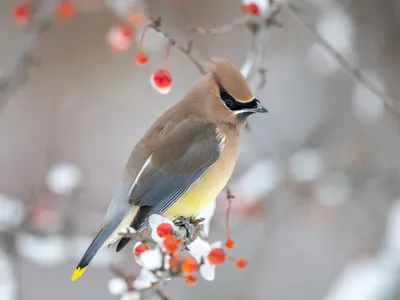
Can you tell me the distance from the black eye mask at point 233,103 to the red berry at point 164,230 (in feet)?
1.82

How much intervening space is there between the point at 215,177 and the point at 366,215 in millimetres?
2298

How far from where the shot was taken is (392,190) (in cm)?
377

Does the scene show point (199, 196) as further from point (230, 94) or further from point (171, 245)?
point (171, 245)

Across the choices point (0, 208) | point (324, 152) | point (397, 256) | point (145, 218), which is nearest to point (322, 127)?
point (324, 152)

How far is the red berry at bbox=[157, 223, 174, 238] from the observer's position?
190 centimetres

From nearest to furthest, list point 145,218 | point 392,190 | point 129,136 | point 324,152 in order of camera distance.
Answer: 1. point 145,218
2. point 392,190
3. point 324,152
4. point 129,136

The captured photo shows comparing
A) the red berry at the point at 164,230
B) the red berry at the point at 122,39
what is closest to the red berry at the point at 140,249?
the red berry at the point at 164,230

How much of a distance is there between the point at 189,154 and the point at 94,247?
48 cm

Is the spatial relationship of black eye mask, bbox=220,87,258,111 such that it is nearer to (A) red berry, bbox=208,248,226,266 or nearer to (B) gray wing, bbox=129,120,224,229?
(B) gray wing, bbox=129,120,224,229

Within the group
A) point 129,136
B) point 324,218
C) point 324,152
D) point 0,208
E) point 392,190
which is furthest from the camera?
point 129,136

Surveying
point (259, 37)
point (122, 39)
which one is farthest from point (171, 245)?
point (122, 39)

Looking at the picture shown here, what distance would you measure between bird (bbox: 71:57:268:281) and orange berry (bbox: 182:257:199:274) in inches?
18.6

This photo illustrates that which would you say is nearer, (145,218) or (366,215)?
(145,218)

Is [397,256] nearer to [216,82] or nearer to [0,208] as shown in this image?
[216,82]
